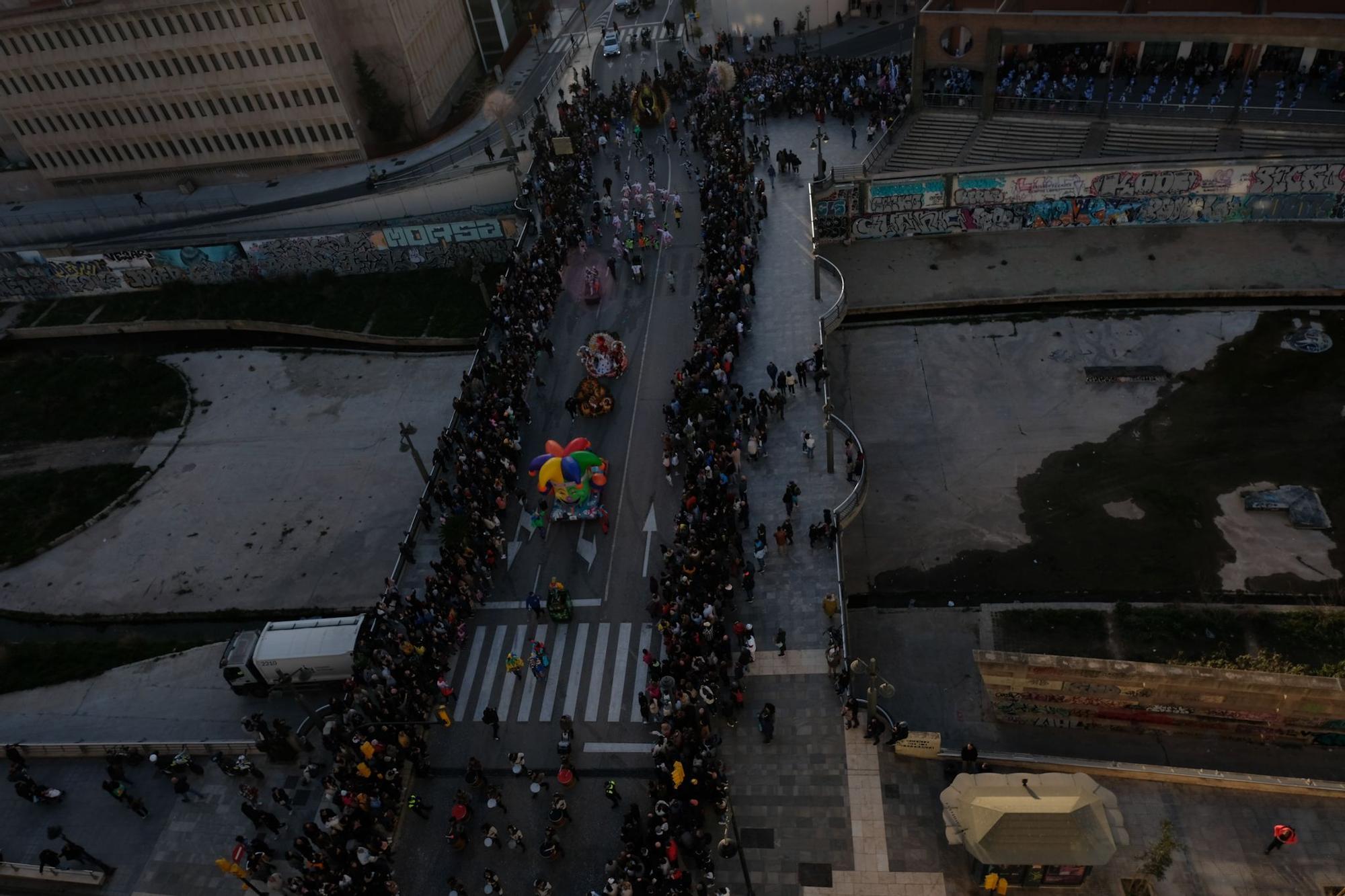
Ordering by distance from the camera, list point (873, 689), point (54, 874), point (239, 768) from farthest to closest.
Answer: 1. point (239, 768)
2. point (54, 874)
3. point (873, 689)

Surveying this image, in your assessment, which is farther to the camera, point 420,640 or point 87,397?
point 87,397

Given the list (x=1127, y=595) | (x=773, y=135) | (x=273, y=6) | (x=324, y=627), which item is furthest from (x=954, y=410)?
(x=273, y=6)

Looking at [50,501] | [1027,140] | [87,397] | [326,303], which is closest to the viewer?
[50,501]

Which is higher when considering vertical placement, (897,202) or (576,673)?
(897,202)

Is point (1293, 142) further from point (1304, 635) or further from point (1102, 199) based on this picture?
point (1304, 635)

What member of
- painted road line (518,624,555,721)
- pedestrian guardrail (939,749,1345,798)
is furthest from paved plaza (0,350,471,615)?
pedestrian guardrail (939,749,1345,798)

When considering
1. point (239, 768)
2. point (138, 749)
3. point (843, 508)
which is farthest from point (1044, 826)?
point (138, 749)

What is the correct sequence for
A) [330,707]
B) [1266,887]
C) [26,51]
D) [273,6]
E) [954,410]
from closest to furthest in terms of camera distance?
[1266,887]
[330,707]
[954,410]
[273,6]
[26,51]

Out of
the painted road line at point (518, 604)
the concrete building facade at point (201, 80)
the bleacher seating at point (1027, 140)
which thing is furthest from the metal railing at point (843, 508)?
the concrete building facade at point (201, 80)

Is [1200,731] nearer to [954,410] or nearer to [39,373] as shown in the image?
[954,410]
